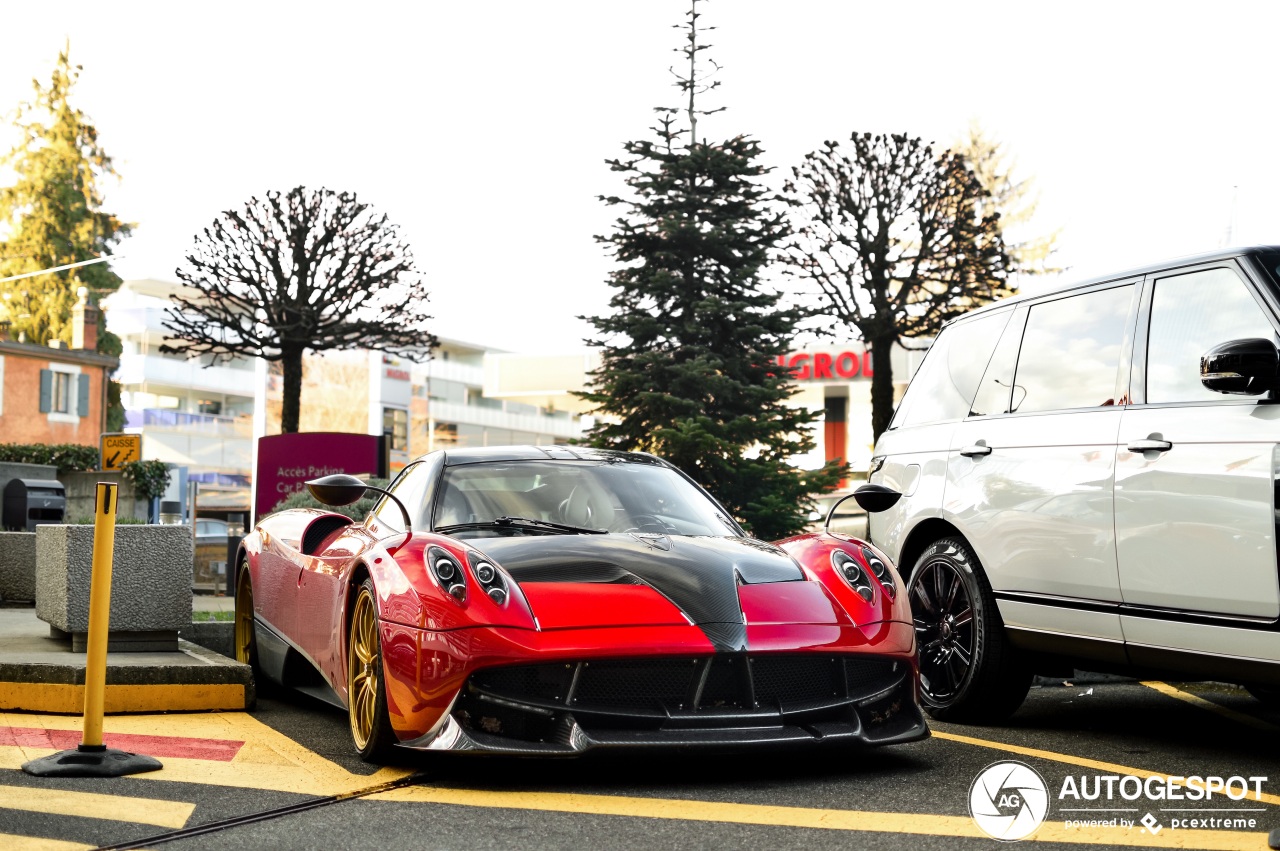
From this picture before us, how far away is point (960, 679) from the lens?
6.34 meters

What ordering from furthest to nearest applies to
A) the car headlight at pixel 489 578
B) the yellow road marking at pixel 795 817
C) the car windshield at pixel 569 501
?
the car windshield at pixel 569 501, the car headlight at pixel 489 578, the yellow road marking at pixel 795 817

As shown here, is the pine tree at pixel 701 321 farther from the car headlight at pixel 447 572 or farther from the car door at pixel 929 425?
→ the car headlight at pixel 447 572

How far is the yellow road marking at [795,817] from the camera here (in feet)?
13.1

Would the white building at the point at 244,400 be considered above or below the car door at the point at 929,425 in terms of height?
above

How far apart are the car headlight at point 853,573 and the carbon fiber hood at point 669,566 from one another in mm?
171

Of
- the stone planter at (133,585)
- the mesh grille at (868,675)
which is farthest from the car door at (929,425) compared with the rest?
the stone planter at (133,585)

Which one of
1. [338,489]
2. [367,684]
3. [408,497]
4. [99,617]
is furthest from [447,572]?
[408,497]

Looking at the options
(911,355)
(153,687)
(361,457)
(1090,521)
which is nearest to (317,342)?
(361,457)

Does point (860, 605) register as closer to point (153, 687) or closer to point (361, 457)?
point (153, 687)

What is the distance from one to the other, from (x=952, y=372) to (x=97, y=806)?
4348 mm

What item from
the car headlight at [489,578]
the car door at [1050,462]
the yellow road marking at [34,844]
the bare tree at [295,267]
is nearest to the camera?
the yellow road marking at [34,844]

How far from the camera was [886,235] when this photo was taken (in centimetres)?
2838

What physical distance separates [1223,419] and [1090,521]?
2.65 feet

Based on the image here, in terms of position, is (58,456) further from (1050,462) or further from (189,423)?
(189,423)
